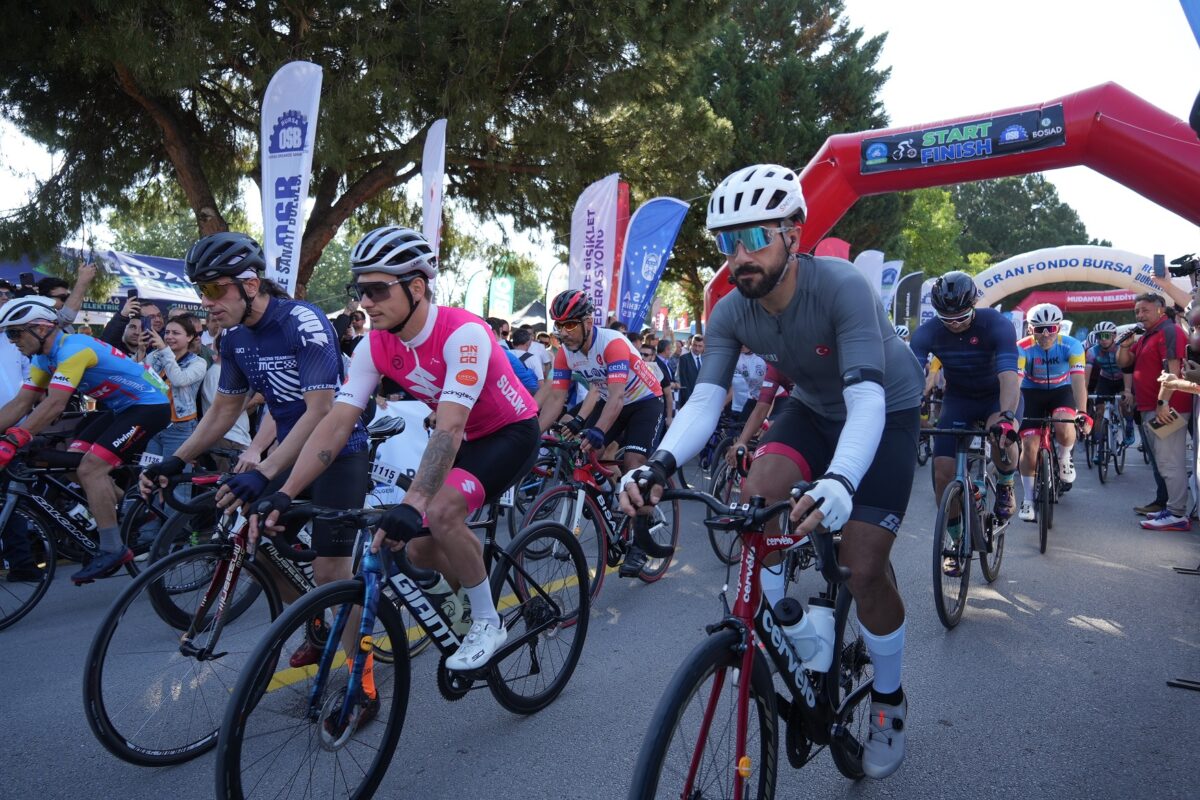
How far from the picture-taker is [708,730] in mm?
2277

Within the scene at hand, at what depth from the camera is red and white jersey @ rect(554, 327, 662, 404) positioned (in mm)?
6203

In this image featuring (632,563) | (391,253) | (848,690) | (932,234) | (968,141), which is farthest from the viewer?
(932,234)

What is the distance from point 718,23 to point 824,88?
18.2 m

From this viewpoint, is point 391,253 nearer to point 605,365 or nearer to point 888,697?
point 888,697

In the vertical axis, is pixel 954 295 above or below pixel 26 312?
above

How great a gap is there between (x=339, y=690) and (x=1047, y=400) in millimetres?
7942

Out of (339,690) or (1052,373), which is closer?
(339,690)

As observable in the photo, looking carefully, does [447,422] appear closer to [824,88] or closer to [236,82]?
[236,82]

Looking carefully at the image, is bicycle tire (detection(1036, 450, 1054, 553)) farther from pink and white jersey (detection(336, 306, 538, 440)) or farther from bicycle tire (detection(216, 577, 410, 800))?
bicycle tire (detection(216, 577, 410, 800))

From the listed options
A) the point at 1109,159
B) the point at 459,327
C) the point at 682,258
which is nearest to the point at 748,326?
the point at 459,327

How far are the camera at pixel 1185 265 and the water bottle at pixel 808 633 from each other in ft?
13.1

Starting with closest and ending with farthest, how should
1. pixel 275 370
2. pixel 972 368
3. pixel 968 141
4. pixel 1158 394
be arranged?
1. pixel 275 370
2. pixel 972 368
3. pixel 1158 394
4. pixel 968 141

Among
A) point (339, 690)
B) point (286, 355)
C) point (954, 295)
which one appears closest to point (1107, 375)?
point (954, 295)

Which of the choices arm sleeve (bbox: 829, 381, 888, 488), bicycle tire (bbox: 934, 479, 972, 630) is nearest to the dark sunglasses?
arm sleeve (bbox: 829, 381, 888, 488)
